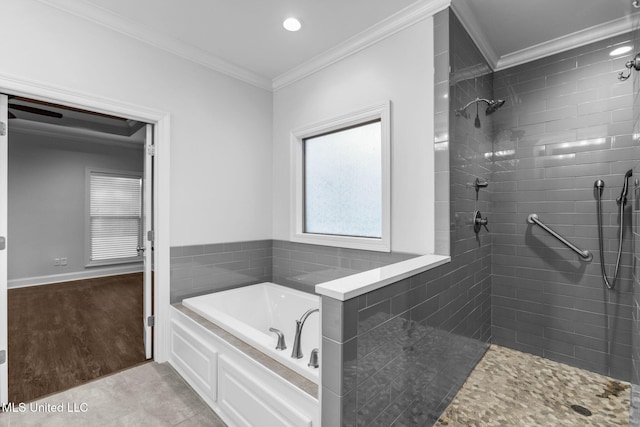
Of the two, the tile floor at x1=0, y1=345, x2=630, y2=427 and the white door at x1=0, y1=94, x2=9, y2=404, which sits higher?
the white door at x1=0, y1=94, x2=9, y2=404

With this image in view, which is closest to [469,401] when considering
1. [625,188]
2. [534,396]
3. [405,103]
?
[534,396]

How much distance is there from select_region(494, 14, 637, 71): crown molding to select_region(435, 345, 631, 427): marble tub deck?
2577 millimetres

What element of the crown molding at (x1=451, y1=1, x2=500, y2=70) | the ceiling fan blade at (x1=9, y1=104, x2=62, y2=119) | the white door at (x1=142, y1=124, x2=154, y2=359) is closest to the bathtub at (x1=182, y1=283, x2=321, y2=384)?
the white door at (x1=142, y1=124, x2=154, y2=359)

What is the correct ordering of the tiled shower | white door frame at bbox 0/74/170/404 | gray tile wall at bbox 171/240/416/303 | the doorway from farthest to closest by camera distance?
the doorway, gray tile wall at bbox 171/240/416/303, white door frame at bbox 0/74/170/404, the tiled shower

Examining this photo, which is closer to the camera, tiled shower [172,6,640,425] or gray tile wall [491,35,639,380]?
tiled shower [172,6,640,425]

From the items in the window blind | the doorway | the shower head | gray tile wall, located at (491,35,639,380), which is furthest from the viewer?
the window blind

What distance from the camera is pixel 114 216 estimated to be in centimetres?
596

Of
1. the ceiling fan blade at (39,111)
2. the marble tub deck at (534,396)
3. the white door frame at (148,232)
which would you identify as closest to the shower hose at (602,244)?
the marble tub deck at (534,396)

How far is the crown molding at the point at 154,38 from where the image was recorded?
6.84 feet

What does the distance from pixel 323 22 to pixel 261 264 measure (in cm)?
229

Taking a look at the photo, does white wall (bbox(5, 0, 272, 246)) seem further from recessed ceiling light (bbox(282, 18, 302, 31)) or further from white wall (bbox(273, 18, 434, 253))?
white wall (bbox(273, 18, 434, 253))

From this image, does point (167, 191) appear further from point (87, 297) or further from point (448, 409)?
point (87, 297)

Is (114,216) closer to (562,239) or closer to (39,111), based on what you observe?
(39,111)

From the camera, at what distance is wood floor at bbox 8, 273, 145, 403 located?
91.7 inches
